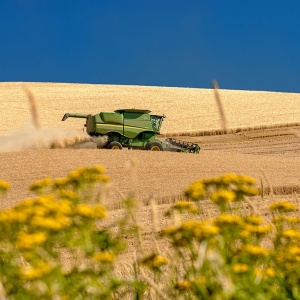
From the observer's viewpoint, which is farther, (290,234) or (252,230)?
(290,234)

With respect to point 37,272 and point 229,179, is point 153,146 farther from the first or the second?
point 37,272

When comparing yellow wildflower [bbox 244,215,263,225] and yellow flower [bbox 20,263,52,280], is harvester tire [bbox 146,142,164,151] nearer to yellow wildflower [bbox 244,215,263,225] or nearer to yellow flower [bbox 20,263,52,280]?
yellow wildflower [bbox 244,215,263,225]

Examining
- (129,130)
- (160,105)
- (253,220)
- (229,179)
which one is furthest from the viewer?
(160,105)

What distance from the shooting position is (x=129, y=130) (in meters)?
23.7

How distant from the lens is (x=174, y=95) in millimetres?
50062

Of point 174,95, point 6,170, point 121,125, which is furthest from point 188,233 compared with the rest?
point 174,95

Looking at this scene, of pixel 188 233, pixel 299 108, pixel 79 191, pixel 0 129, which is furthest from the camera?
pixel 299 108

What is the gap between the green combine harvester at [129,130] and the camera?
930 inches

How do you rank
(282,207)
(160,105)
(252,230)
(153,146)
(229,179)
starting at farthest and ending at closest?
(160,105)
(153,146)
(282,207)
(229,179)
(252,230)

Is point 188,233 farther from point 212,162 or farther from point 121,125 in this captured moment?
point 121,125

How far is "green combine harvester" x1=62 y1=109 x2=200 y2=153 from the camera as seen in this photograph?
23609 millimetres

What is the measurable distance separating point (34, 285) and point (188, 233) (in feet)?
2.34

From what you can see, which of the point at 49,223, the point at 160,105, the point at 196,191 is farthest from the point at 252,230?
the point at 160,105

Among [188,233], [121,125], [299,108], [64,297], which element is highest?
[299,108]
